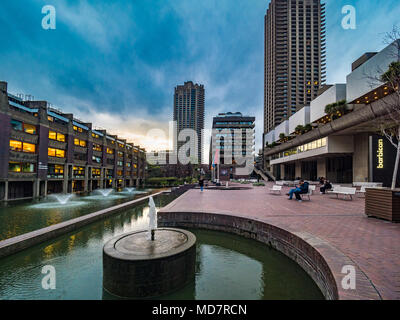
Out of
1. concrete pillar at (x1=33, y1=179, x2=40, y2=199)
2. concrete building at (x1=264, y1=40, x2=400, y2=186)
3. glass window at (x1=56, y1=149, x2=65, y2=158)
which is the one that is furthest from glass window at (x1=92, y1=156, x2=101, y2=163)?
concrete building at (x1=264, y1=40, x2=400, y2=186)

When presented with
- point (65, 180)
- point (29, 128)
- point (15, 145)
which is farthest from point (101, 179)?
point (15, 145)

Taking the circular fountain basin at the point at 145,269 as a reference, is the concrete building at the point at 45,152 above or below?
above

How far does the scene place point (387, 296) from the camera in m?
2.53

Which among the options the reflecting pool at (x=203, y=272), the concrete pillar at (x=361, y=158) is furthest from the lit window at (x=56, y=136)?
the concrete pillar at (x=361, y=158)

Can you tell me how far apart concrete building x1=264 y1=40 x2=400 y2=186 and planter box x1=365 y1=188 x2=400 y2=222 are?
1231 cm

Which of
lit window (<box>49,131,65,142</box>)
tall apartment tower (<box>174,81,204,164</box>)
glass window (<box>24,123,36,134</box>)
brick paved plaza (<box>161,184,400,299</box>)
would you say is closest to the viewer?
brick paved plaza (<box>161,184,400,299</box>)

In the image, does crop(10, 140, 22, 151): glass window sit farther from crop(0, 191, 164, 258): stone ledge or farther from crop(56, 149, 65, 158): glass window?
crop(0, 191, 164, 258): stone ledge

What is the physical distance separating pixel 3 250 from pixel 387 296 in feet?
31.0

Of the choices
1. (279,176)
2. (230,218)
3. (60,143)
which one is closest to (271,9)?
(279,176)

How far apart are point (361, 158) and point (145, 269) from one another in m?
32.0

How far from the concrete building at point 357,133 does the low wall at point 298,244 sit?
53.3 ft

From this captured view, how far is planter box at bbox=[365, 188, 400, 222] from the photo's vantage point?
6418 mm

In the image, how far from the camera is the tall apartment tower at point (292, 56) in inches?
3675

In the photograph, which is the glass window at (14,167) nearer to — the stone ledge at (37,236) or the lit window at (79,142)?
the lit window at (79,142)
